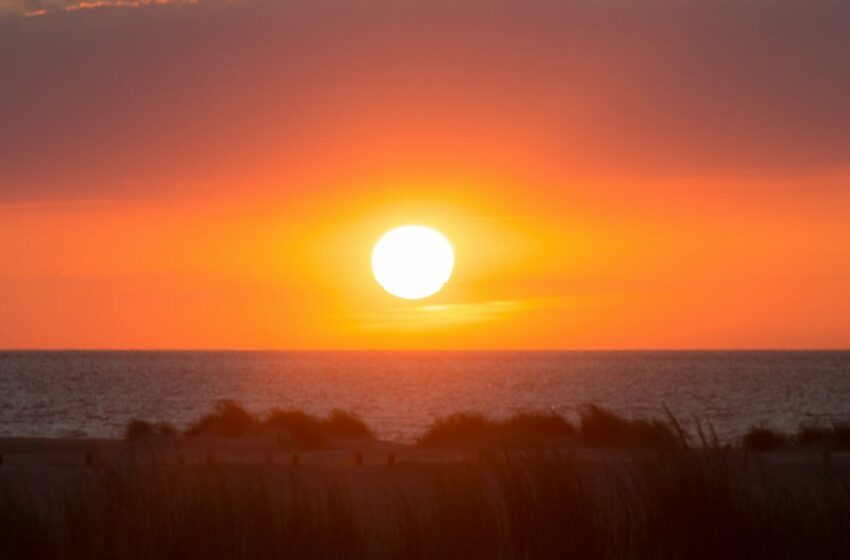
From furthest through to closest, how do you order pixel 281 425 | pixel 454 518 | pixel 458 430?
pixel 281 425, pixel 458 430, pixel 454 518

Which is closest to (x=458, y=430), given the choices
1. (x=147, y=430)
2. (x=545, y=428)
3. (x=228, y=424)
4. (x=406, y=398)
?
(x=545, y=428)

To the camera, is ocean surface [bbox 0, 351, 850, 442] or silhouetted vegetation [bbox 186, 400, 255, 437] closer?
silhouetted vegetation [bbox 186, 400, 255, 437]

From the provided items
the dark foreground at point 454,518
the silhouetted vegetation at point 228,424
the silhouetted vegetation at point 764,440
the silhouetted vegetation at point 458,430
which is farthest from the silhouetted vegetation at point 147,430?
the dark foreground at point 454,518

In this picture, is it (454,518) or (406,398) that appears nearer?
(454,518)

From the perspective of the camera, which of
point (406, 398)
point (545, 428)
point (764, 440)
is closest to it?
point (764, 440)

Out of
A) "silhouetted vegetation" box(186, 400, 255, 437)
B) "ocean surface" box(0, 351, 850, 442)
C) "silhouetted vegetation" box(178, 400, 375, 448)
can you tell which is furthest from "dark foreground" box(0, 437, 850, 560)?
"ocean surface" box(0, 351, 850, 442)

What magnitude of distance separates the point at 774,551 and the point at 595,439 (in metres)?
29.4

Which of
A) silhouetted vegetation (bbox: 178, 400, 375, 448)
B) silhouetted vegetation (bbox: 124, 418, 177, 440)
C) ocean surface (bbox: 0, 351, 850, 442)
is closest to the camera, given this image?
silhouetted vegetation (bbox: 178, 400, 375, 448)

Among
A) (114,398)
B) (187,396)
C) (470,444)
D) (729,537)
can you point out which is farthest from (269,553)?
(187,396)

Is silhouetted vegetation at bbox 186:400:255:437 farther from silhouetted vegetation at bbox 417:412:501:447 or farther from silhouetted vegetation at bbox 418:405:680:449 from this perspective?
silhouetted vegetation at bbox 418:405:680:449

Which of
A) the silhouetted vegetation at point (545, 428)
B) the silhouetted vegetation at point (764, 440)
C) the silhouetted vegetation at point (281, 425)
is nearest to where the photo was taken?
the silhouetted vegetation at point (545, 428)

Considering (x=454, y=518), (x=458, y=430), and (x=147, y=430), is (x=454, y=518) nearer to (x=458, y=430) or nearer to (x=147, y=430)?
(x=458, y=430)

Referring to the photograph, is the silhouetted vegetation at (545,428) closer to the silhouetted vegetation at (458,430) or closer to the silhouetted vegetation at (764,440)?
the silhouetted vegetation at (458,430)

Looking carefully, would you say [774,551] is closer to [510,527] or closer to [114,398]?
[510,527]
